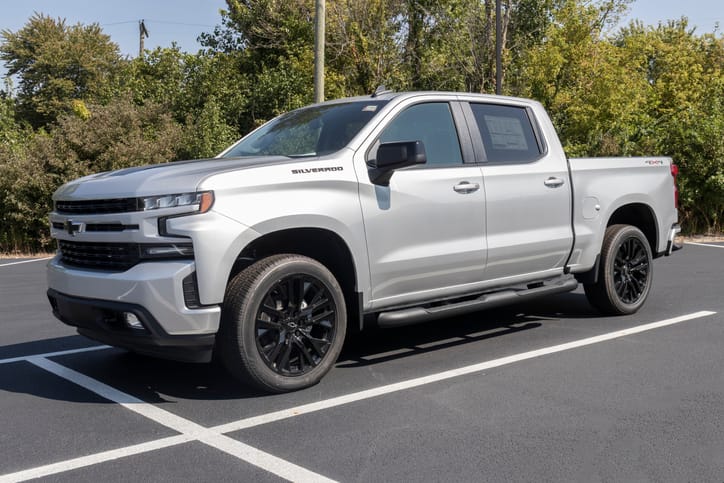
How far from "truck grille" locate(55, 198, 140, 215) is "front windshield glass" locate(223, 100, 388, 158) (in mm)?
1351

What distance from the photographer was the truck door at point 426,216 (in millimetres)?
5254

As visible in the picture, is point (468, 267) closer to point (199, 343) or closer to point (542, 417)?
point (542, 417)

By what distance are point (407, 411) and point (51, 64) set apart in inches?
2065

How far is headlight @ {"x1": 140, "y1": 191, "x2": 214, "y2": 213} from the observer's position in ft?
14.6

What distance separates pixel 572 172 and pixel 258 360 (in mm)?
3411

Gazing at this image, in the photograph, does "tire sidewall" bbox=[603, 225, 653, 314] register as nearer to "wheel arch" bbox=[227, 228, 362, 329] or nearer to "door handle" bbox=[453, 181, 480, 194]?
"door handle" bbox=[453, 181, 480, 194]

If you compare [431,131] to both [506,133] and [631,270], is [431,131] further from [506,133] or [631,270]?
[631,270]

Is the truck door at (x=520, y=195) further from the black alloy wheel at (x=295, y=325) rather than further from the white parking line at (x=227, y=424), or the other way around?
the black alloy wheel at (x=295, y=325)

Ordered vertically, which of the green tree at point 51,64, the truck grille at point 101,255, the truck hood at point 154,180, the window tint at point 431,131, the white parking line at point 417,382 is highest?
the green tree at point 51,64

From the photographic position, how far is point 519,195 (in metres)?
6.15

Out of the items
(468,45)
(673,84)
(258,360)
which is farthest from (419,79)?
(258,360)

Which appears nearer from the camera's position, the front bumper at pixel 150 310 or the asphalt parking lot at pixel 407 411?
the asphalt parking lot at pixel 407 411

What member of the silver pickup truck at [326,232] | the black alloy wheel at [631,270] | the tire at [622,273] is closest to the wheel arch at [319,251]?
the silver pickup truck at [326,232]

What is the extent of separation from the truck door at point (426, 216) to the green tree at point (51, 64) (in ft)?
159
